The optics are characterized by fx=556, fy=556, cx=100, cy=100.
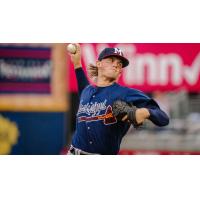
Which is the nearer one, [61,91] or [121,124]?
[121,124]

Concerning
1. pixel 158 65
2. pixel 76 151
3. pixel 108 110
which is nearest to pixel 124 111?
pixel 108 110

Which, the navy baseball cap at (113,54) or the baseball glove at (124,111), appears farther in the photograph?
the navy baseball cap at (113,54)

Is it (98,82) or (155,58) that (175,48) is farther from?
(98,82)

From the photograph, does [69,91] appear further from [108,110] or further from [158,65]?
[158,65]

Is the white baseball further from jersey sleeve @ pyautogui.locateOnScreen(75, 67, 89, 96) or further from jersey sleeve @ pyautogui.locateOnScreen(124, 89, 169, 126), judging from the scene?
jersey sleeve @ pyautogui.locateOnScreen(124, 89, 169, 126)

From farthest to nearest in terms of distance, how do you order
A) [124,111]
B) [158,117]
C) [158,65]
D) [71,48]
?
1. [158,65]
2. [71,48]
3. [158,117]
4. [124,111]

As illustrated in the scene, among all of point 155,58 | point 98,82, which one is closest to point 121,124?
point 98,82

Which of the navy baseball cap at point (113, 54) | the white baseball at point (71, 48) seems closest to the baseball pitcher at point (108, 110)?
the navy baseball cap at point (113, 54)

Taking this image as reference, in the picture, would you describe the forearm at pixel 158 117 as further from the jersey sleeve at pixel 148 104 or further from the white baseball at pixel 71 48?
the white baseball at pixel 71 48
